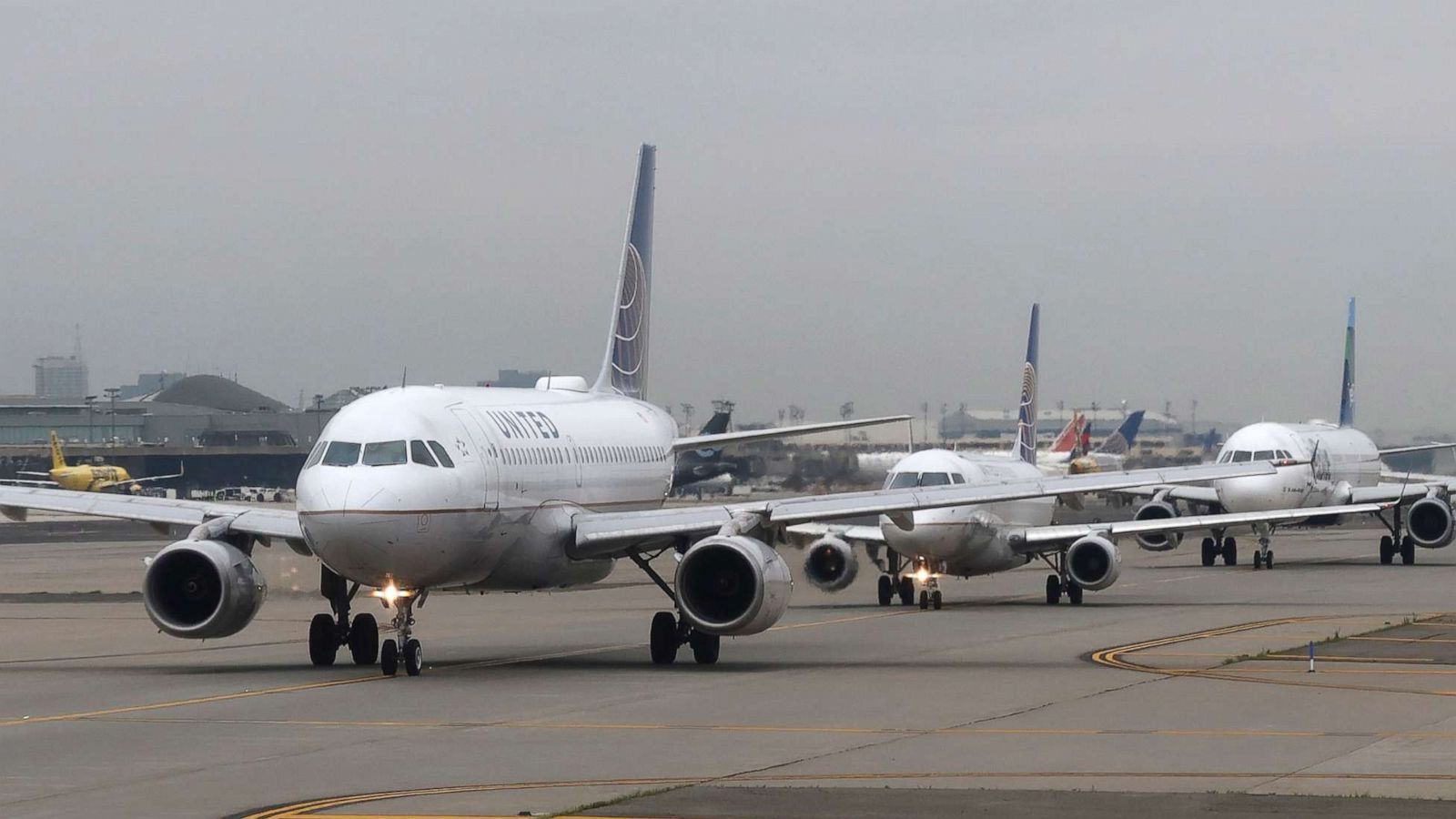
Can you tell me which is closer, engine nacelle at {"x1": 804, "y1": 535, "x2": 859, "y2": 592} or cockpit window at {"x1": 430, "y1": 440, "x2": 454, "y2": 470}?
cockpit window at {"x1": 430, "y1": 440, "x2": 454, "y2": 470}

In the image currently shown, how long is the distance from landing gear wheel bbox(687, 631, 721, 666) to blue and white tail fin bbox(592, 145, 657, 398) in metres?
11.3

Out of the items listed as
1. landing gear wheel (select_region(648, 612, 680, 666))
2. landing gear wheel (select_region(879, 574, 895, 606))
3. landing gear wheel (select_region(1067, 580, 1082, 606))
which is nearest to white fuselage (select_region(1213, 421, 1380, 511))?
landing gear wheel (select_region(1067, 580, 1082, 606))

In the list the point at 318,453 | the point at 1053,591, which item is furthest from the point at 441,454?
the point at 1053,591

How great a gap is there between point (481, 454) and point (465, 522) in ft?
3.78

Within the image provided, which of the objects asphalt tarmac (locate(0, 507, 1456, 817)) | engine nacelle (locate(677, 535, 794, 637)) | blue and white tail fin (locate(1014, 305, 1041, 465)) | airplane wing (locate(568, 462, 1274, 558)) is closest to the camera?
asphalt tarmac (locate(0, 507, 1456, 817))

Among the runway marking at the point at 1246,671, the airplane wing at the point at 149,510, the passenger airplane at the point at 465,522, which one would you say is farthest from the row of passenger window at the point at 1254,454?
the airplane wing at the point at 149,510

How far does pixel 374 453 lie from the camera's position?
24.3m

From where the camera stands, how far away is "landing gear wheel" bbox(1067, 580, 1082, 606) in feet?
130

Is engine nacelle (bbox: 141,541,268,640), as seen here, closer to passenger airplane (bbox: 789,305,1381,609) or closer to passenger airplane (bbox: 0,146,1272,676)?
passenger airplane (bbox: 0,146,1272,676)

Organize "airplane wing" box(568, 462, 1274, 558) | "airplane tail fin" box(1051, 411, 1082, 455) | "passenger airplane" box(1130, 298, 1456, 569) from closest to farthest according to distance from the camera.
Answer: "airplane wing" box(568, 462, 1274, 558) < "passenger airplane" box(1130, 298, 1456, 569) < "airplane tail fin" box(1051, 411, 1082, 455)

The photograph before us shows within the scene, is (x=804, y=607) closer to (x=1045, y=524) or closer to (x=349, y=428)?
(x=1045, y=524)

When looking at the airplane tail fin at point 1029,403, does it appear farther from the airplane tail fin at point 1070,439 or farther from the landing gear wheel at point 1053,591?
the airplane tail fin at point 1070,439

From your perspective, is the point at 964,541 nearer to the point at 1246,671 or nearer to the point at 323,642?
the point at 1246,671

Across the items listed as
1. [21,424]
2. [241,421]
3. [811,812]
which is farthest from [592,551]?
[21,424]
